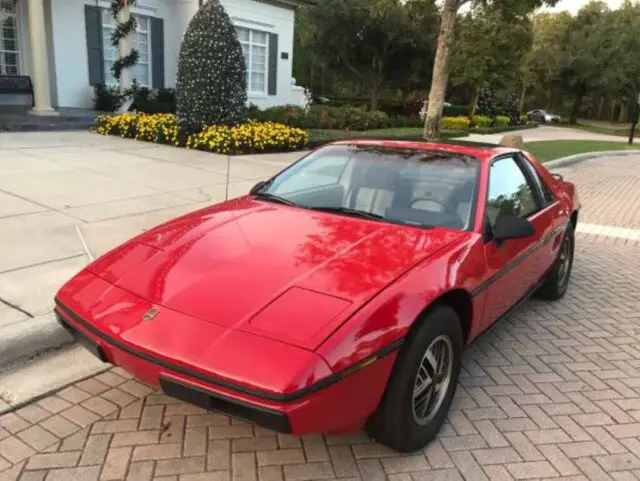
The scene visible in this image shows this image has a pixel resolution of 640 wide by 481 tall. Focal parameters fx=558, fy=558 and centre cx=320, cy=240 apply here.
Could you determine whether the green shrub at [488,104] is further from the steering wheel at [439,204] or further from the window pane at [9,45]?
the steering wheel at [439,204]

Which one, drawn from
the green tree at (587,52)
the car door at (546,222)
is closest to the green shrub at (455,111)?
the green tree at (587,52)

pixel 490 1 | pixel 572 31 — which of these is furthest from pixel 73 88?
pixel 572 31

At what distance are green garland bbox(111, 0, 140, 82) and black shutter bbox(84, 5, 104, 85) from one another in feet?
1.34

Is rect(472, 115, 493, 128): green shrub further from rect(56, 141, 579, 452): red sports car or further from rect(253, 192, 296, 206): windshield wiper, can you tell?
rect(253, 192, 296, 206): windshield wiper

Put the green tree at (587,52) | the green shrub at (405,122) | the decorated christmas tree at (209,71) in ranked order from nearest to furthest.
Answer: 1. the decorated christmas tree at (209,71)
2. the green shrub at (405,122)
3. the green tree at (587,52)

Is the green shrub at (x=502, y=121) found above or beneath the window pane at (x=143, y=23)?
beneath

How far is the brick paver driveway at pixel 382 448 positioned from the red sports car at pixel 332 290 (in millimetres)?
224

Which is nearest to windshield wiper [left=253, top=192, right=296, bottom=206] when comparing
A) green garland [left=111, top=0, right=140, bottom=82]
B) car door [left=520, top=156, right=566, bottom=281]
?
car door [left=520, top=156, right=566, bottom=281]

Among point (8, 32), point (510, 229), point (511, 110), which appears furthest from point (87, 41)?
point (511, 110)

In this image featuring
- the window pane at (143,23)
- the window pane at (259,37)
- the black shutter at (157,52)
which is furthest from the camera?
the window pane at (259,37)

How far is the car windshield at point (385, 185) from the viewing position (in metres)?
3.42

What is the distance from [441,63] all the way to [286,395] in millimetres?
11018

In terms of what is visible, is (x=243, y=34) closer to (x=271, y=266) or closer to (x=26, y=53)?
(x=26, y=53)

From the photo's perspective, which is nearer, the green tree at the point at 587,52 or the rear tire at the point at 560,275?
the rear tire at the point at 560,275
